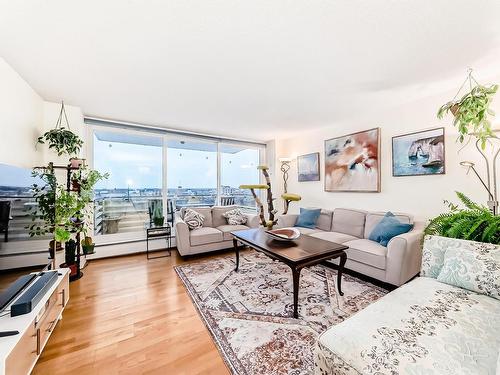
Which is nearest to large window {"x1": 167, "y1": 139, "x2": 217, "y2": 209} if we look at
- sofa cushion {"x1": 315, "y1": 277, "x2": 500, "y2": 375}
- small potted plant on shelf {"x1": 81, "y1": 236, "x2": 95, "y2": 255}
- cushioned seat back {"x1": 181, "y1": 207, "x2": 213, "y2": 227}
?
cushioned seat back {"x1": 181, "y1": 207, "x2": 213, "y2": 227}

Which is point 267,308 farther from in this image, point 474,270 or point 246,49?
point 246,49

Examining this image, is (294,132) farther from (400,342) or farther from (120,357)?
(120,357)

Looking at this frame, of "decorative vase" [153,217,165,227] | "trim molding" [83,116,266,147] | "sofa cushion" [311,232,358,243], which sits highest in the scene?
"trim molding" [83,116,266,147]

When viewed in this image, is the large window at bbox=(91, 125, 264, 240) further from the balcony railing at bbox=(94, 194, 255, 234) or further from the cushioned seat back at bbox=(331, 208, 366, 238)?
the cushioned seat back at bbox=(331, 208, 366, 238)

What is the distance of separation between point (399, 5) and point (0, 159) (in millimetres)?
3427

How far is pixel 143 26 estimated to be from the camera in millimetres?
1509

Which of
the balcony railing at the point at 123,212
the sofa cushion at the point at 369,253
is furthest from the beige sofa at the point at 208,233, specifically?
the sofa cushion at the point at 369,253

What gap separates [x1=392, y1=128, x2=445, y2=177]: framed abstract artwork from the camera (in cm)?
264

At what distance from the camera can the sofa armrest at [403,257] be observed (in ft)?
7.40

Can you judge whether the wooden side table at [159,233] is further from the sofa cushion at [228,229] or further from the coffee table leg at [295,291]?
the coffee table leg at [295,291]

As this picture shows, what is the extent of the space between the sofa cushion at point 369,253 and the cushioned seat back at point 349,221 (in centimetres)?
42

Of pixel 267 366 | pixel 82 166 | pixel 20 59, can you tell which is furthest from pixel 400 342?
pixel 82 166

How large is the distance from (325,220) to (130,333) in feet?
10.3

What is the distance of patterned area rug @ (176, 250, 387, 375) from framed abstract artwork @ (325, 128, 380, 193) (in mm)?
1547
